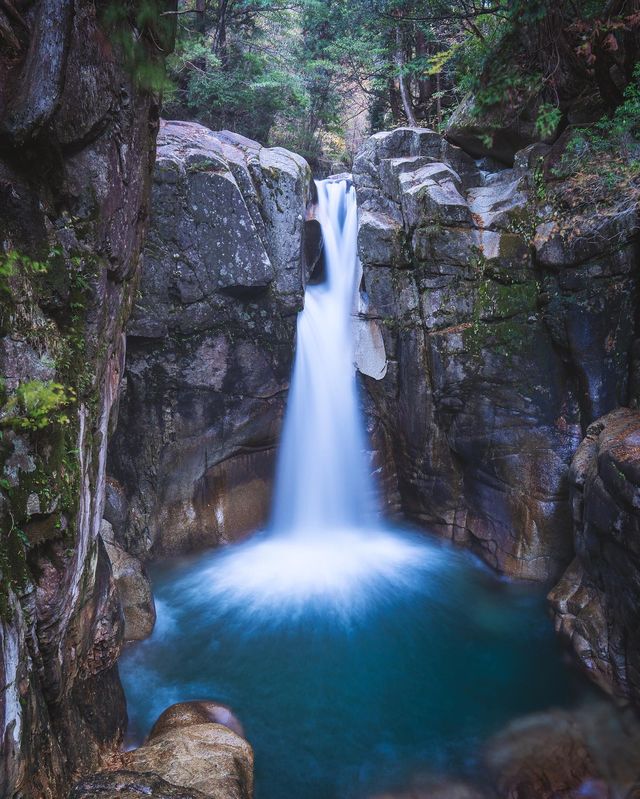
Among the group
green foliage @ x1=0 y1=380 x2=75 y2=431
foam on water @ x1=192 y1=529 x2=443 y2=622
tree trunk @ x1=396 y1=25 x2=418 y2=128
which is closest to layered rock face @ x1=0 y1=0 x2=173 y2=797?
green foliage @ x1=0 y1=380 x2=75 y2=431

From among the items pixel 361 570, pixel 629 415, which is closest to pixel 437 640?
pixel 361 570

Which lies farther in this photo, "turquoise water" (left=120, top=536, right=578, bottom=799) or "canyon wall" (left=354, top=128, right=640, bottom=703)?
"canyon wall" (left=354, top=128, right=640, bottom=703)

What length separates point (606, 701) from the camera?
6.46m

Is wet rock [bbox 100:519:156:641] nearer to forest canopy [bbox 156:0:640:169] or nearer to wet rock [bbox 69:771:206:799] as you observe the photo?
wet rock [bbox 69:771:206:799]

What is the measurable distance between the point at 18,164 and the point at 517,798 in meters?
7.36

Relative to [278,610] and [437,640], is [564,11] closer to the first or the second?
[437,640]

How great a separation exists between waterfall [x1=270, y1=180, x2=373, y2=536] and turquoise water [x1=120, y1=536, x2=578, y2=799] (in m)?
2.01

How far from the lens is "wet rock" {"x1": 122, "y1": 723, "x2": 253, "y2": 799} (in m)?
4.27

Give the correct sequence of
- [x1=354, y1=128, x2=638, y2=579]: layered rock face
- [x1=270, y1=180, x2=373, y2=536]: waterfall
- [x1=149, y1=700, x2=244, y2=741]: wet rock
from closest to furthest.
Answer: [x1=149, y1=700, x2=244, y2=741]: wet rock, [x1=354, y1=128, x2=638, y2=579]: layered rock face, [x1=270, y1=180, x2=373, y2=536]: waterfall

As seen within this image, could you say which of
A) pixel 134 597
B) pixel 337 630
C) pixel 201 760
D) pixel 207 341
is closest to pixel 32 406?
pixel 201 760

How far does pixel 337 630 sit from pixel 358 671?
0.83 meters

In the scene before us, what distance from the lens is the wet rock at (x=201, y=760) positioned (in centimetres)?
427

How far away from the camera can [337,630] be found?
313 inches

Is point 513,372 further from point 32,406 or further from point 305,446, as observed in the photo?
point 32,406
